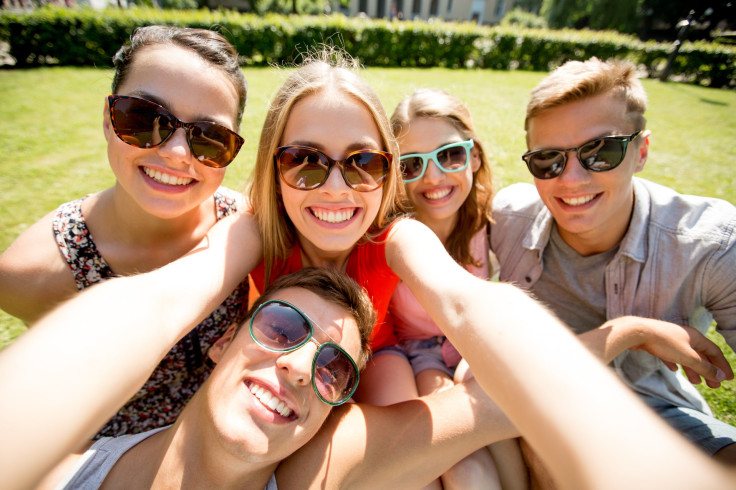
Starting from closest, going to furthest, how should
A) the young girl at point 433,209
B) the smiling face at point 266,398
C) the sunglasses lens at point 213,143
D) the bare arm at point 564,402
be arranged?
the bare arm at point 564,402 → the smiling face at point 266,398 → the sunglasses lens at point 213,143 → the young girl at point 433,209

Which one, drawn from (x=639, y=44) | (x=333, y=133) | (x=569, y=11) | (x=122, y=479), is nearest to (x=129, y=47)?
(x=333, y=133)

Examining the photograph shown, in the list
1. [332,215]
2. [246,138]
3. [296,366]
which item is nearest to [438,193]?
[332,215]

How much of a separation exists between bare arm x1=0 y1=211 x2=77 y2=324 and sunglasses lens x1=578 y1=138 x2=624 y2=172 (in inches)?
134

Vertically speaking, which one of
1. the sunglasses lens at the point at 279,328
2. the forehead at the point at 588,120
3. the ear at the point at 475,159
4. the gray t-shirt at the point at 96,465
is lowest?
the gray t-shirt at the point at 96,465

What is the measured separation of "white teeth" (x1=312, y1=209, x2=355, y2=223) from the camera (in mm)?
2191

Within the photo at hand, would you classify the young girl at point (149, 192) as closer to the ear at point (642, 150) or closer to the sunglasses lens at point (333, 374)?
the sunglasses lens at point (333, 374)

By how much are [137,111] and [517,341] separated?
86.5 inches

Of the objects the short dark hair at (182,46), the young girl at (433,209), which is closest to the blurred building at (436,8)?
the young girl at (433,209)

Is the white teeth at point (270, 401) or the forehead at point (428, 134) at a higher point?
the forehead at point (428, 134)

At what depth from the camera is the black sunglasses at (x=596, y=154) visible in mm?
2416

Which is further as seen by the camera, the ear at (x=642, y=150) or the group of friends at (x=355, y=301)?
the ear at (x=642, y=150)

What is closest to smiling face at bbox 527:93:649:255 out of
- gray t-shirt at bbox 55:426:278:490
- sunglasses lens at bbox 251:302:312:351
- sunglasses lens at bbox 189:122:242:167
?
sunglasses lens at bbox 251:302:312:351

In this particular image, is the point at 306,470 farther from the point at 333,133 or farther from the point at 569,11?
the point at 569,11

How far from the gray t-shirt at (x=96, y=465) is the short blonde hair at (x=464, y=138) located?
2.16 metres
